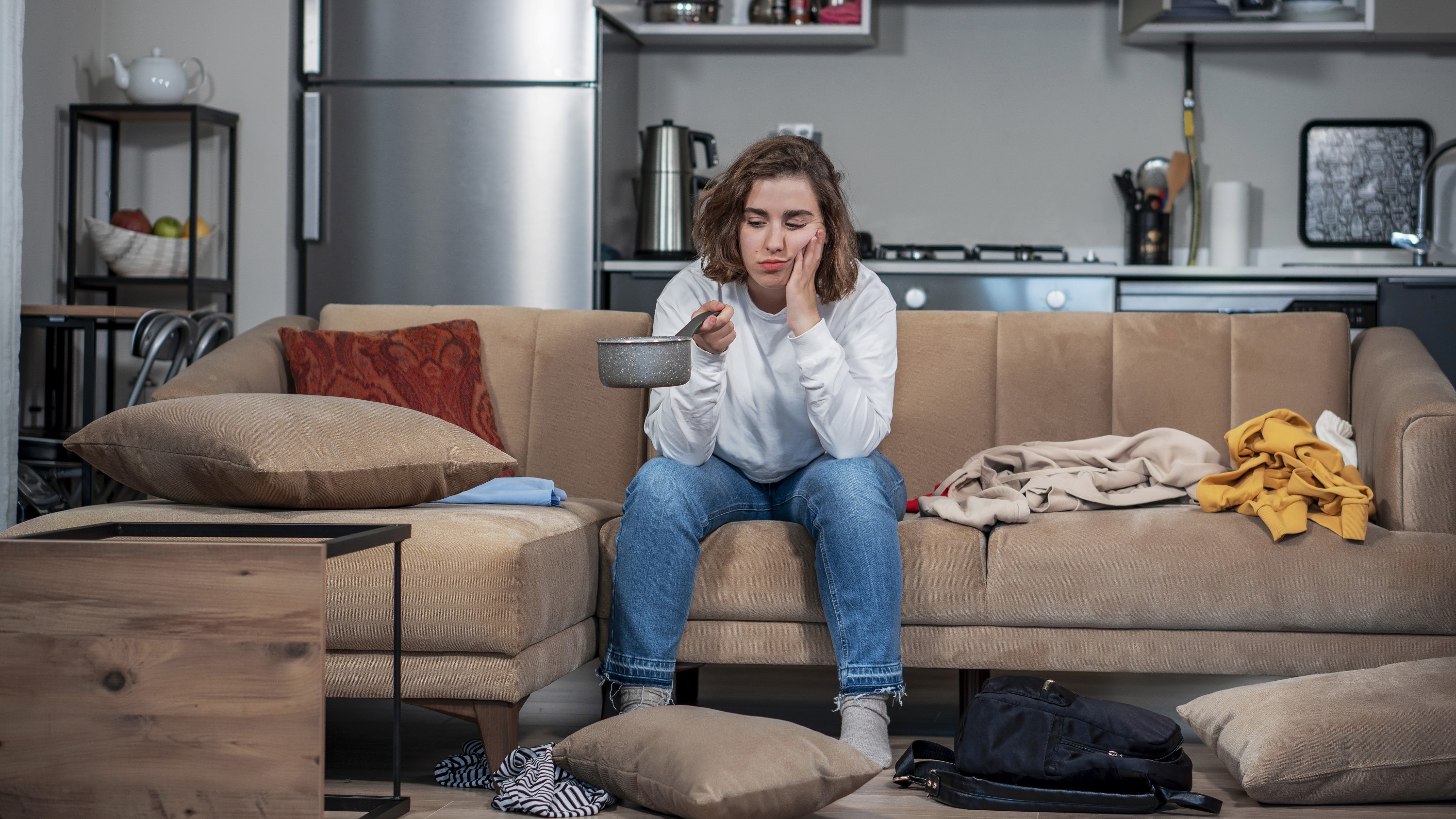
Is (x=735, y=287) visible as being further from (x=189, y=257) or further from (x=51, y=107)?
(x=51, y=107)

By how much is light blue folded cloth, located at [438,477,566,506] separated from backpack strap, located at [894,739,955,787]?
0.70 metres

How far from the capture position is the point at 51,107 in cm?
378

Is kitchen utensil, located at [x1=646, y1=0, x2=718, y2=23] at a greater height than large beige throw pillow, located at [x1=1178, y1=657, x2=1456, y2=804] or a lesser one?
greater

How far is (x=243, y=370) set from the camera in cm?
233

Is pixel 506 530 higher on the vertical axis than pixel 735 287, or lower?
lower

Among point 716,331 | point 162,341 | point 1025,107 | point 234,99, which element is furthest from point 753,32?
point 716,331

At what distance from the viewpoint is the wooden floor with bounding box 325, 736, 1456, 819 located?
1646 millimetres

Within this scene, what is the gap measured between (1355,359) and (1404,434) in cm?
48

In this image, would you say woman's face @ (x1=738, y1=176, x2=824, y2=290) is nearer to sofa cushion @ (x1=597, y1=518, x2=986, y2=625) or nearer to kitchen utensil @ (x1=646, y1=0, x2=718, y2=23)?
sofa cushion @ (x1=597, y1=518, x2=986, y2=625)

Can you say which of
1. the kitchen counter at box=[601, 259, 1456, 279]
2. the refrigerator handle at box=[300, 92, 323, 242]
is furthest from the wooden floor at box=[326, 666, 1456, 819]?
the refrigerator handle at box=[300, 92, 323, 242]

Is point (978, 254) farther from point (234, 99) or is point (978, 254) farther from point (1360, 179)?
point (234, 99)

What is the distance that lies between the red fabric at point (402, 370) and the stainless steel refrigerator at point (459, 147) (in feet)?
4.14

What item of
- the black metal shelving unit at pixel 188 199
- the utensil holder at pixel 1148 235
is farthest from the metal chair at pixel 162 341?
the utensil holder at pixel 1148 235

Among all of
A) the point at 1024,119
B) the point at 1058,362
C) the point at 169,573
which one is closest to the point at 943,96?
the point at 1024,119
